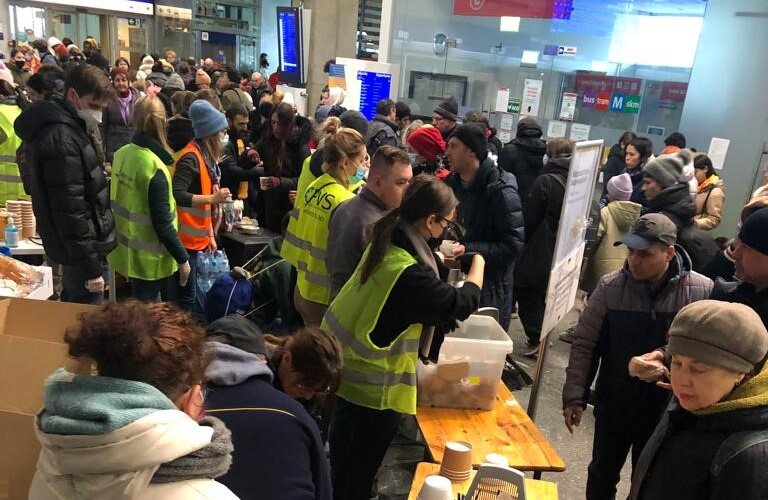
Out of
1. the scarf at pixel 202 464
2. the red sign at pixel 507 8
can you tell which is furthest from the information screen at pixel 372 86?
the scarf at pixel 202 464

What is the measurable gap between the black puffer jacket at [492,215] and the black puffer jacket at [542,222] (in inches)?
33.9

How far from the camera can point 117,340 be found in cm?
104

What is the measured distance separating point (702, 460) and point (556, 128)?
695cm

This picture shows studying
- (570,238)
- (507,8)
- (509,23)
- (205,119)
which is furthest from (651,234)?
(509,23)

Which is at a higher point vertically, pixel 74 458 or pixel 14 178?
pixel 74 458

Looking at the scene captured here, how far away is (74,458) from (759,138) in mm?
7207

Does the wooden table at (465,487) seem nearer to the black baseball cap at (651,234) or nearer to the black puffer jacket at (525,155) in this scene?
the black baseball cap at (651,234)

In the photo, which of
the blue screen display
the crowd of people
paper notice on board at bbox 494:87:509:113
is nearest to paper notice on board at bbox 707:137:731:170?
the crowd of people

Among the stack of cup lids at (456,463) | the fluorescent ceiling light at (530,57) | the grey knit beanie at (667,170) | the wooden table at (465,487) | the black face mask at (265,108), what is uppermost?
the fluorescent ceiling light at (530,57)

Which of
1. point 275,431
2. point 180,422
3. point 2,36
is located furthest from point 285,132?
point 2,36

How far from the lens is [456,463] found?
1887 millimetres

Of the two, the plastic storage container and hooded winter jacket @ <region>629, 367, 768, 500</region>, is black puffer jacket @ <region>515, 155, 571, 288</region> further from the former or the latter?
hooded winter jacket @ <region>629, 367, 768, 500</region>

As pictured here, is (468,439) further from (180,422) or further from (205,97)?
(205,97)

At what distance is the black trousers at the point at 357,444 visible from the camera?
2.25 m
